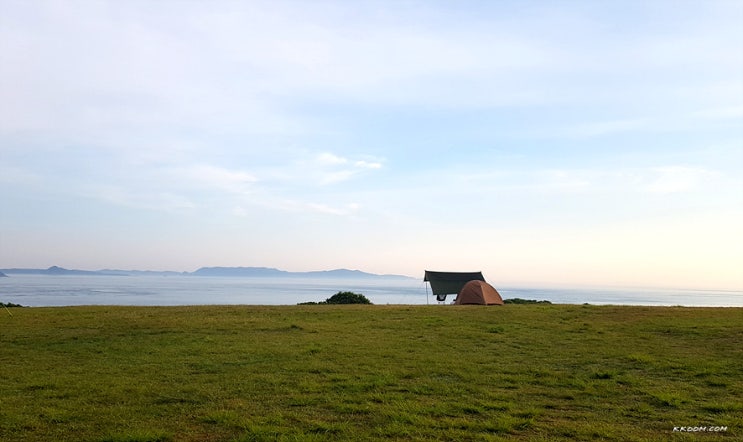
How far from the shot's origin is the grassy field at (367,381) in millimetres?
7268

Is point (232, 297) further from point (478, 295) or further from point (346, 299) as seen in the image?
point (478, 295)

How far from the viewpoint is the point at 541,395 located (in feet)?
30.4

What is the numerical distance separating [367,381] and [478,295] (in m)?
23.9

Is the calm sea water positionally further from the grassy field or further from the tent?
the grassy field

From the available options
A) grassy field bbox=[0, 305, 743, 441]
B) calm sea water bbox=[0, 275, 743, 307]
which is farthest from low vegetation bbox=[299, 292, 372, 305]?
grassy field bbox=[0, 305, 743, 441]

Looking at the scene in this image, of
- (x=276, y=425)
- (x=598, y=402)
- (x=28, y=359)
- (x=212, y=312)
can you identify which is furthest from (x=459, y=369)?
(x=212, y=312)

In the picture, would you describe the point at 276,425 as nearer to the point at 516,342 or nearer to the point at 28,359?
the point at 28,359

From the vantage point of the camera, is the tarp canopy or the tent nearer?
the tent

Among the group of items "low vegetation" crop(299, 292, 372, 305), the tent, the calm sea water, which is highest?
the tent

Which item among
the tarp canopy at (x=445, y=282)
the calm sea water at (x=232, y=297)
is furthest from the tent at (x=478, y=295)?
the calm sea water at (x=232, y=297)

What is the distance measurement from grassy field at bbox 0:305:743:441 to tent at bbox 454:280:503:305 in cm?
1313

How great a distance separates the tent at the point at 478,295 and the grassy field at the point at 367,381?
1313cm

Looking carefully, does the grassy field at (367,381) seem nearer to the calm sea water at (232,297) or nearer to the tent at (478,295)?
the tent at (478,295)

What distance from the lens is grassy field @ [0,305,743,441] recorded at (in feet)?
23.8
